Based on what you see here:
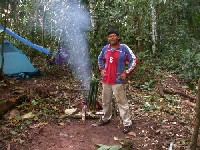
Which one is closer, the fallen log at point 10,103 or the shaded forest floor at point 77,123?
the shaded forest floor at point 77,123

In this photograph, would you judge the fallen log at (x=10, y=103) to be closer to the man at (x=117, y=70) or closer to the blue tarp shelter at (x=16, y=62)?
the man at (x=117, y=70)

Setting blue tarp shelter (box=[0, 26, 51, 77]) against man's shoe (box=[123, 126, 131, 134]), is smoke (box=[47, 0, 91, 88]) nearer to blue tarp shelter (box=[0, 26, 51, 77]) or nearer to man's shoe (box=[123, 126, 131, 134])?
blue tarp shelter (box=[0, 26, 51, 77])

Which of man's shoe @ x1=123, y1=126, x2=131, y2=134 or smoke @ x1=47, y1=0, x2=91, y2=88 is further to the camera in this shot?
smoke @ x1=47, y1=0, x2=91, y2=88

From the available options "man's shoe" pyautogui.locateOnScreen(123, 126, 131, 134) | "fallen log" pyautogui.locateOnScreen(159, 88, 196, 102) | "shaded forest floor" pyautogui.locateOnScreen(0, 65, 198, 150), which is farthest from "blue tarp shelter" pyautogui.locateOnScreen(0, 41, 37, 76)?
"man's shoe" pyautogui.locateOnScreen(123, 126, 131, 134)

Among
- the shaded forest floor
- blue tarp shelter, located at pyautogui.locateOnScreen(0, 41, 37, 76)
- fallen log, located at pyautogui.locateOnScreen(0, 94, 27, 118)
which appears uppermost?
blue tarp shelter, located at pyautogui.locateOnScreen(0, 41, 37, 76)

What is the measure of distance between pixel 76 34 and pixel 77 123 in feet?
15.7

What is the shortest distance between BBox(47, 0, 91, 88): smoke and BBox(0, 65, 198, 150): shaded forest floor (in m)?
1.56

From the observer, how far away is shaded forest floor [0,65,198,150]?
5.09m

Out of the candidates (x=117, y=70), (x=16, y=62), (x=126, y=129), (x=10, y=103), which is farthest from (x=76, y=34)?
Result: (x=126, y=129)

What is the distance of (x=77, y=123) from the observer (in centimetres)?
599

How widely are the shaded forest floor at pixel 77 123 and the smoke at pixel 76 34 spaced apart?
5.12 feet

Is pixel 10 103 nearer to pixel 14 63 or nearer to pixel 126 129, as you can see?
pixel 126 129

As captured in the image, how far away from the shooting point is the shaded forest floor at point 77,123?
509cm

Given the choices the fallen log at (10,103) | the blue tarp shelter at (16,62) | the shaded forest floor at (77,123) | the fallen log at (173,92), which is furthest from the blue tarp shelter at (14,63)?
the fallen log at (173,92)
